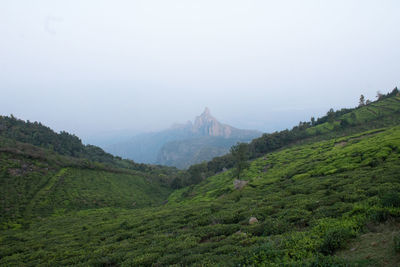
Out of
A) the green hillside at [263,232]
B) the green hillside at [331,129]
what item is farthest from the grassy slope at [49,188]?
the green hillside at [331,129]

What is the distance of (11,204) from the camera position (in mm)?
45438

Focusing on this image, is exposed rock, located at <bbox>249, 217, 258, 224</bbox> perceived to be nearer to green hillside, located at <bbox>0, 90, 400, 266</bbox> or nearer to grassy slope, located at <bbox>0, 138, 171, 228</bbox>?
green hillside, located at <bbox>0, 90, 400, 266</bbox>

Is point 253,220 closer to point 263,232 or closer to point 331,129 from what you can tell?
point 263,232

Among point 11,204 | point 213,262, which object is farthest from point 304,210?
point 11,204

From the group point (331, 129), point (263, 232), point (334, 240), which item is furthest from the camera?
point (331, 129)

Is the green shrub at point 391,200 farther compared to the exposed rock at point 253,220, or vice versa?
the exposed rock at point 253,220

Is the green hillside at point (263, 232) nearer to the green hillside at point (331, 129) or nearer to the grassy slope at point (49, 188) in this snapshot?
the grassy slope at point (49, 188)

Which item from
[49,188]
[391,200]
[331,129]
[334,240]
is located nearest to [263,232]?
[334,240]

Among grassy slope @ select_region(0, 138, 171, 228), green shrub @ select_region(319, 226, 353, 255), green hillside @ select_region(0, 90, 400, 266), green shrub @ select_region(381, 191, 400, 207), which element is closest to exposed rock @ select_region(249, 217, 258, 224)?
green hillside @ select_region(0, 90, 400, 266)

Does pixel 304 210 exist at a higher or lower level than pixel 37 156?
lower

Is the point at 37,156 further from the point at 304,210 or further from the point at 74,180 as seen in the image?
the point at 304,210

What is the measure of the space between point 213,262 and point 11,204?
195ft

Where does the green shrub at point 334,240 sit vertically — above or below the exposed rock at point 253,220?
above

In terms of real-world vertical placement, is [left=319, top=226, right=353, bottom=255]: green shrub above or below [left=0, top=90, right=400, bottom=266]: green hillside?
above
